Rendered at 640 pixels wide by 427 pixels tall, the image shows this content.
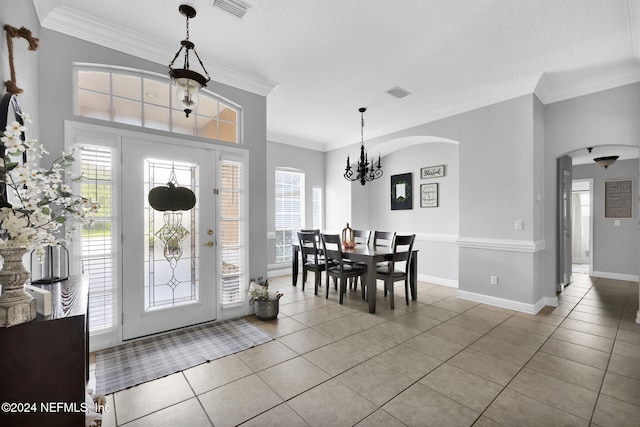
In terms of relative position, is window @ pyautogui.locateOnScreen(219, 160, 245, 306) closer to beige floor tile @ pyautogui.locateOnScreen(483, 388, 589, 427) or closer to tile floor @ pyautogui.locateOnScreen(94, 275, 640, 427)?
tile floor @ pyautogui.locateOnScreen(94, 275, 640, 427)

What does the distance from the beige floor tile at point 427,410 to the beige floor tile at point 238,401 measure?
0.81 meters

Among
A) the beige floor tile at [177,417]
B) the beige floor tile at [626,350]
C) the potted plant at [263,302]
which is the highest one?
the potted plant at [263,302]

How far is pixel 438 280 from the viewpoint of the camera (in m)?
5.36

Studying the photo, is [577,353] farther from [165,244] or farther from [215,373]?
[165,244]

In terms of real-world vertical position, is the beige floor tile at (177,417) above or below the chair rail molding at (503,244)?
below

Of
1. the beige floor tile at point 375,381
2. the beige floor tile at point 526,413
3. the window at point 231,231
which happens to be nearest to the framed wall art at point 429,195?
the window at point 231,231

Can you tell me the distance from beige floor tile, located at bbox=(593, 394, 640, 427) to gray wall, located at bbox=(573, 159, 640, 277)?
5.41m

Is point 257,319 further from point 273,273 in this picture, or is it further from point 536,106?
point 536,106

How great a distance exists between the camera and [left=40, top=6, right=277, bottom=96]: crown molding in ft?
8.03

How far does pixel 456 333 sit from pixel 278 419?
215 centimetres

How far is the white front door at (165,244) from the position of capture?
2.85 m

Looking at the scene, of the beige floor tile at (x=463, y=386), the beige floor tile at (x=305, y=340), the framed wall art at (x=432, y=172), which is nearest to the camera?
the beige floor tile at (x=463, y=386)

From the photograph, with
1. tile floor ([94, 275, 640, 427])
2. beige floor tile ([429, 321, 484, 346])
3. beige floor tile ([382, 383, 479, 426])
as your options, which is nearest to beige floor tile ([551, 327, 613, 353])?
tile floor ([94, 275, 640, 427])

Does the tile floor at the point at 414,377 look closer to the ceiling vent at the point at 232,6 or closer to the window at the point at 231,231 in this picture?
the window at the point at 231,231
